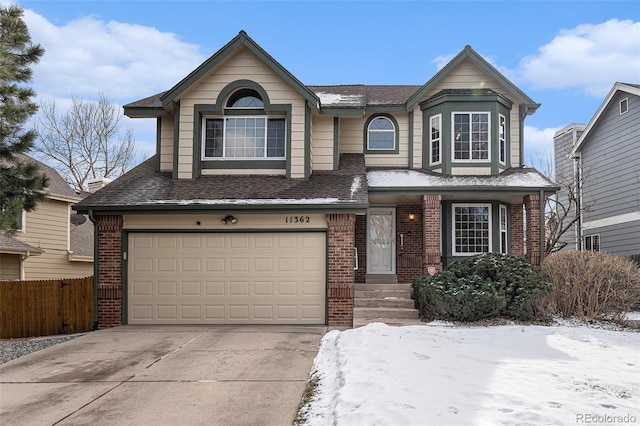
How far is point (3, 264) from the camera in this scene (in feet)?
57.3

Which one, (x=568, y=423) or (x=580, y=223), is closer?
(x=568, y=423)

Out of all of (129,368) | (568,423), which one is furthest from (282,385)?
(568,423)

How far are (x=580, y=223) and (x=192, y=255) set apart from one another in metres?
15.9

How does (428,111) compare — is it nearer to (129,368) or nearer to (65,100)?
(129,368)

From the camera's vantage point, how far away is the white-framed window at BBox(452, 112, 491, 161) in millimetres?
14859

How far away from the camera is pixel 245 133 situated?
45.2ft

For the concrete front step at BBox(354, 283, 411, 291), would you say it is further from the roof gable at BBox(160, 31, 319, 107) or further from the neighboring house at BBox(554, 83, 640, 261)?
the neighboring house at BBox(554, 83, 640, 261)

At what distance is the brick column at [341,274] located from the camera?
1184cm

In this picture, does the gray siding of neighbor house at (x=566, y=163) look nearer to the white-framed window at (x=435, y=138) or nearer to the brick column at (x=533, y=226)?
the brick column at (x=533, y=226)

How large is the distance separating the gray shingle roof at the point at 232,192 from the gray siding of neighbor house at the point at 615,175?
9906 mm

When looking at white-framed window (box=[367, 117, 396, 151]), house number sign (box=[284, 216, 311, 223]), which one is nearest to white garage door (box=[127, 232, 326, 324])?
house number sign (box=[284, 216, 311, 223])

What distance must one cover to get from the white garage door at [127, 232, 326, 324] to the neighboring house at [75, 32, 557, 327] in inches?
1.0

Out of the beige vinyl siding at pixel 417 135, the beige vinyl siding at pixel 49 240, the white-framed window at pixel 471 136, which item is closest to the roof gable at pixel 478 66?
the beige vinyl siding at pixel 417 135

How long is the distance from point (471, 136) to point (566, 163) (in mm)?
11802
